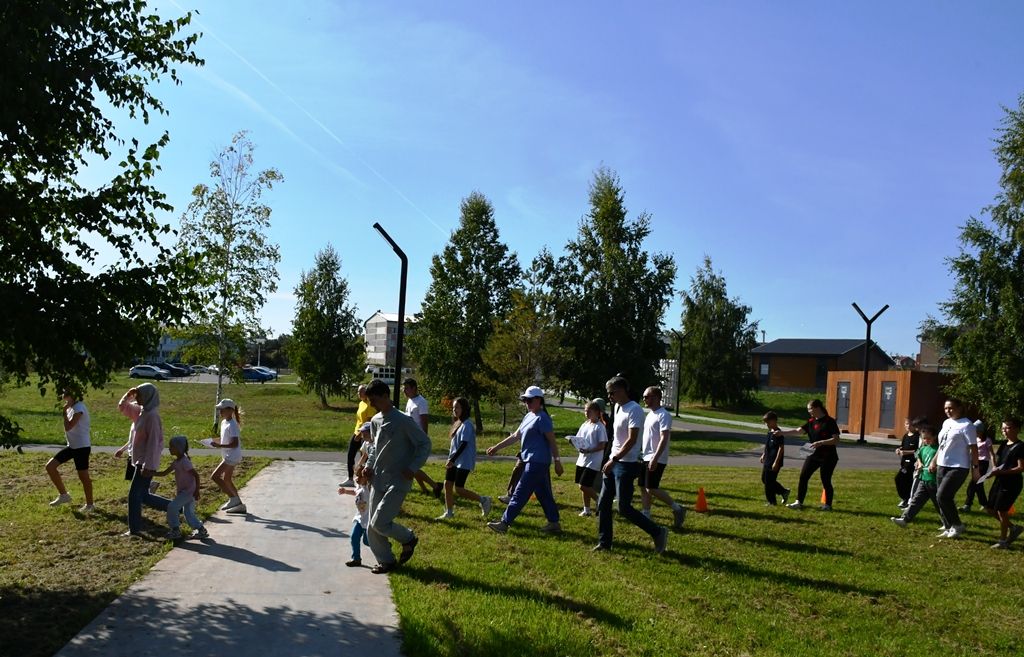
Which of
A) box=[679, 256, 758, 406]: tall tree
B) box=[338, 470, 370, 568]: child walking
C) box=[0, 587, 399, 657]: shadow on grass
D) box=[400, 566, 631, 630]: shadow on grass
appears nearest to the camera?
box=[0, 587, 399, 657]: shadow on grass

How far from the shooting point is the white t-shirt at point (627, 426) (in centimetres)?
853

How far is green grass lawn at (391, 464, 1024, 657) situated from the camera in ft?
18.5

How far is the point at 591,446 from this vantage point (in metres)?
10.0

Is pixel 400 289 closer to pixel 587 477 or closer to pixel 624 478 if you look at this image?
pixel 587 477

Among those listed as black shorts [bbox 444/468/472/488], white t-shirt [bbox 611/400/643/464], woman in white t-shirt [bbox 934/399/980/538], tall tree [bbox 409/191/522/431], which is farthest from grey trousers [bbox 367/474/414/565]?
tall tree [bbox 409/191/522/431]

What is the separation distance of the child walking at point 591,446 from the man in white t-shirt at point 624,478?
3.74 feet

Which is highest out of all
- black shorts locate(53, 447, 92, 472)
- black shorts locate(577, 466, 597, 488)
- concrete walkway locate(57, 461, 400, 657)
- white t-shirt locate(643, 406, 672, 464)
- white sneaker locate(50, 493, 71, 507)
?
white t-shirt locate(643, 406, 672, 464)

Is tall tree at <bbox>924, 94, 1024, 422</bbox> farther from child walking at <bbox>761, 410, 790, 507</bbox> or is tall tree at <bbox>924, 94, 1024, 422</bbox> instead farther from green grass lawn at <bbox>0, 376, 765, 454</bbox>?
child walking at <bbox>761, 410, 790, 507</bbox>

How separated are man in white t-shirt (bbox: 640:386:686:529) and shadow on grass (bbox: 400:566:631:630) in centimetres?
364

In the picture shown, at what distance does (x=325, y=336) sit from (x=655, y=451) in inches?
1465

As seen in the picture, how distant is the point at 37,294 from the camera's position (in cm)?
617

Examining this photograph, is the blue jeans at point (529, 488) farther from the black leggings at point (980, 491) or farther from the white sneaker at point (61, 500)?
the black leggings at point (980, 491)

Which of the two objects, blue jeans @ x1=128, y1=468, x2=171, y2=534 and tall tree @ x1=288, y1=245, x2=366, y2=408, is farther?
tall tree @ x1=288, y1=245, x2=366, y2=408

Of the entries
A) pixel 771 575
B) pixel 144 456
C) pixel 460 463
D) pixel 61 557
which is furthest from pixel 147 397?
pixel 771 575
